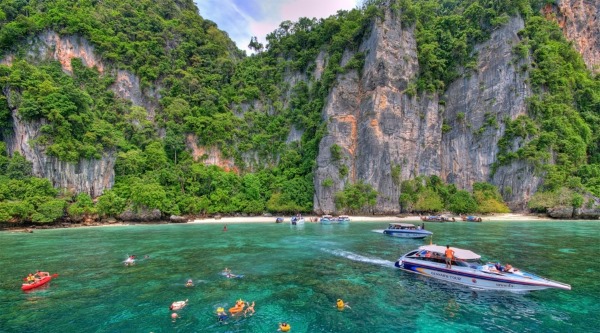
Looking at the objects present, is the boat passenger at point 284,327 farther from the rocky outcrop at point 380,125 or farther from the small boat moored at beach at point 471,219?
the small boat moored at beach at point 471,219

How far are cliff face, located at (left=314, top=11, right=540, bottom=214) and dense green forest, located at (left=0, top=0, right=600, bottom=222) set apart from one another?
2935mm

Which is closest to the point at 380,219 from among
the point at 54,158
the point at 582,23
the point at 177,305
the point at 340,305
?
the point at 340,305

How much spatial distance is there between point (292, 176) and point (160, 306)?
65307 mm

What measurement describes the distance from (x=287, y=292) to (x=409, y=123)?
69350 mm

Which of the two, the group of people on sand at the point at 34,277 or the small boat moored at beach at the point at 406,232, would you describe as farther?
the small boat moored at beach at the point at 406,232

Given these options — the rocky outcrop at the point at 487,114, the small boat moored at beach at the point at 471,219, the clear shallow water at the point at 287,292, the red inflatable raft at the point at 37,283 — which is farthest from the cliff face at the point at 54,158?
the rocky outcrop at the point at 487,114

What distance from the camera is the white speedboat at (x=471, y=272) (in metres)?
18.5

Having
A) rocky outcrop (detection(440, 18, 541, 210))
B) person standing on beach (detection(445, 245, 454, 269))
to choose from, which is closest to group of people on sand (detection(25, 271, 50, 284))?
person standing on beach (detection(445, 245, 454, 269))

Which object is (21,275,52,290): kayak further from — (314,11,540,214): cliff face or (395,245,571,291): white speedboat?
(314,11,540,214): cliff face

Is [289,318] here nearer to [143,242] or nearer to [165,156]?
[143,242]

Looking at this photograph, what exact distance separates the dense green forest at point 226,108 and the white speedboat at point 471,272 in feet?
163

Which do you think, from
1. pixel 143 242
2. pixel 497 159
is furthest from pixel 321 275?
pixel 497 159

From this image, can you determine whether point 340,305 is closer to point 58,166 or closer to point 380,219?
point 380,219

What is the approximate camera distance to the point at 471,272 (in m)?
19.9
